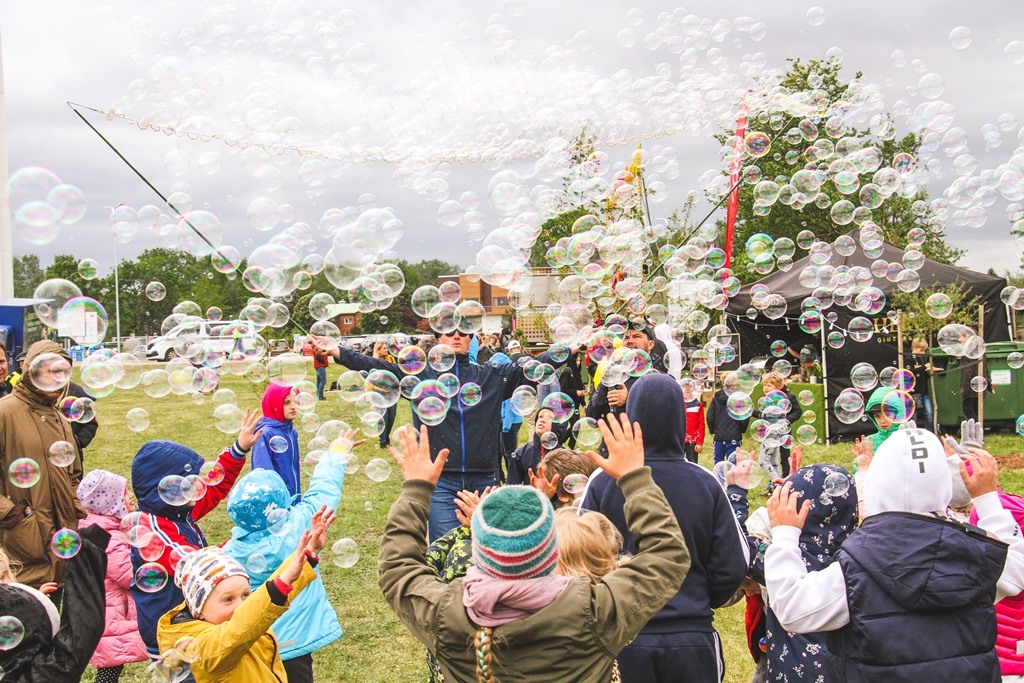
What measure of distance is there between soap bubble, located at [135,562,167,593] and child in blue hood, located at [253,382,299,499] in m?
1.31

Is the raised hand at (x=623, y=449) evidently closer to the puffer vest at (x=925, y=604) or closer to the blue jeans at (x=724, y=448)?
the puffer vest at (x=925, y=604)

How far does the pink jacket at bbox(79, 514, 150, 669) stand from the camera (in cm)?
406

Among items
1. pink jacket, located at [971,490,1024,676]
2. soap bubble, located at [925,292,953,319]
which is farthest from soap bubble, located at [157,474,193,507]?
soap bubble, located at [925,292,953,319]

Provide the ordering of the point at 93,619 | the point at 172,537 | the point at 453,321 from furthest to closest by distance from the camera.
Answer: the point at 453,321, the point at 172,537, the point at 93,619

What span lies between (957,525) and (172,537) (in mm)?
3333

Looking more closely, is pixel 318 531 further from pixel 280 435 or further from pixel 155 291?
pixel 155 291

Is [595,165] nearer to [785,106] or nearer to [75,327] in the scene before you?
[785,106]

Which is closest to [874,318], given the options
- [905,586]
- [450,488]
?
[450,488]

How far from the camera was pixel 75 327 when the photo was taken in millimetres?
4723

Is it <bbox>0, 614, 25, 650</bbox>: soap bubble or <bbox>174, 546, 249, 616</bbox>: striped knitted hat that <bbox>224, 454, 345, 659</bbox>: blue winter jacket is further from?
<bbox>0, 614, 25, 650</bbox>: soap bubble

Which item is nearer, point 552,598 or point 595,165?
point 552,598

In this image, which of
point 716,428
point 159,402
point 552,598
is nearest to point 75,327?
point 552,598

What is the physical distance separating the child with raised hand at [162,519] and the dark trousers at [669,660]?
6.65 feet

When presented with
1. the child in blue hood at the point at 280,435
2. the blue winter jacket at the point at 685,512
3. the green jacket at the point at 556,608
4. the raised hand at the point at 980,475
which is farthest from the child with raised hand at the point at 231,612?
the raised hand at the point at 980,475
